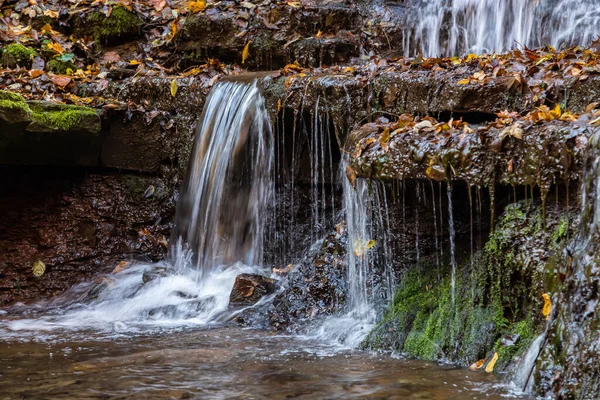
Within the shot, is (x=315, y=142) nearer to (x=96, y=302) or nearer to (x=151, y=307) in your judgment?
(x=151, y=307)

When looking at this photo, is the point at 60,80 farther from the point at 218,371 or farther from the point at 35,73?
the point at 218,371

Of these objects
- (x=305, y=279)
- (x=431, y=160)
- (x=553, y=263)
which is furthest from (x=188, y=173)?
(x=553, y=263)

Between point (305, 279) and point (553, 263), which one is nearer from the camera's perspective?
point (553, 263)

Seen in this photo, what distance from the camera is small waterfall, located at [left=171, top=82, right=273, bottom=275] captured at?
23.7 ft

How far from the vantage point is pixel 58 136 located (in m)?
7.74

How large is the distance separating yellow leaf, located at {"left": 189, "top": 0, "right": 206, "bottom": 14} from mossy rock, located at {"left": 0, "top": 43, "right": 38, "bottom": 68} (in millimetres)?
2103

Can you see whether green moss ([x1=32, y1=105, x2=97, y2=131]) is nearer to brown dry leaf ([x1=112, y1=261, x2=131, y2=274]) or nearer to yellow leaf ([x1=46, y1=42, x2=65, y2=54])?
brown dry leaf ([x1=112, y1=261, x2=131, y2=274])

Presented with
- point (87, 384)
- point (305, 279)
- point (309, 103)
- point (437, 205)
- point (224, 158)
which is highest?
point (309, 103)

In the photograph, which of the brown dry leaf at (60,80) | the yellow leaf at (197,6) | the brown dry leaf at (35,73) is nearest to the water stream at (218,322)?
the brown dry leaf at (60,80)

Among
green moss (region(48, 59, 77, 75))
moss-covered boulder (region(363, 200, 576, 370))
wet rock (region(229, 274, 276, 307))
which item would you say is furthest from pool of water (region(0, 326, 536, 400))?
green moss (region(48, 59, 77, 75))

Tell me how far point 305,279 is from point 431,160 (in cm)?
189

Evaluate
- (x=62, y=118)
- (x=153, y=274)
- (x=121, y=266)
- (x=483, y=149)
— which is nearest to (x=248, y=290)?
(x=153, y=274)

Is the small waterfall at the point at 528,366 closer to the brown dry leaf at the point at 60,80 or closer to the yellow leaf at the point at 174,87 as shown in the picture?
the yellow leaf at the point at 174,87

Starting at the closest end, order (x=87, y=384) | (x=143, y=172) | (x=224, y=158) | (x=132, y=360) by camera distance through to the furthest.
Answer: (x=87, y=384), (x=132, y=360), (x=224, y=158), (x=143, y=172)
